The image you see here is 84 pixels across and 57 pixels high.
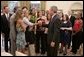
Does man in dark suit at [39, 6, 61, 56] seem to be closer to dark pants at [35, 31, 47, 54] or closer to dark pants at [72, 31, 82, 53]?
dark pants at [35, 31, 47, 54]

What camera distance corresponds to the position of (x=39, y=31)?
6.64 meters

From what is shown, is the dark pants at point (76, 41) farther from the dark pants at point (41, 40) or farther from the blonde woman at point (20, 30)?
the blonde woman at point (20, 30)

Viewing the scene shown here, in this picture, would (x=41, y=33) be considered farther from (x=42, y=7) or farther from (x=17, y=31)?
(x=42, y=7)

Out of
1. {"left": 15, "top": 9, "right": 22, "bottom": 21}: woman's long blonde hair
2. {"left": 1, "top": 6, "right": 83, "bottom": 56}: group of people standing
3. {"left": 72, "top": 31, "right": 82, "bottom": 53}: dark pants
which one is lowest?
{"left": 72, "top": 31, "right": 82, "bottom": 53}: dark pants

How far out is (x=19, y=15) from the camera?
5480mm

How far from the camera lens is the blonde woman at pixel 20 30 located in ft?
17.9

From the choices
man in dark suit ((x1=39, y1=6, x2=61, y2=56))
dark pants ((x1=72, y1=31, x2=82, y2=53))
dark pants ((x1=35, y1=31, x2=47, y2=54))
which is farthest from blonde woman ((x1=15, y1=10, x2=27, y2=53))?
dark pants ((x1=72, y1=31, x2=82, y2=53))

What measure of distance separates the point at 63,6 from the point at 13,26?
12.3 meters

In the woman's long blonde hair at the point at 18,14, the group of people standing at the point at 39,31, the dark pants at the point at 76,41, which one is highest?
the woman's long blonde hair at the point at 18,14

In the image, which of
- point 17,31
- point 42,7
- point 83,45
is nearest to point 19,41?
point 17,31

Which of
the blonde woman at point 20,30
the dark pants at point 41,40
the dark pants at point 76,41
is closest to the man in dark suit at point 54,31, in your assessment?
the blonde woman at point 20,30

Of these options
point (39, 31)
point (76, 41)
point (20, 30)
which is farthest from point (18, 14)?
point (76, 41)

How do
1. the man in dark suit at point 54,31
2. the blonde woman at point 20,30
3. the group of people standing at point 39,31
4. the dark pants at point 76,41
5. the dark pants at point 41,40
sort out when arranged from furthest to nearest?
the dark pants at point 76,41 < the dark pants at point 41,40 < the blonde woman at point 20,30 < the group of people standing at point 39,31 < the man in dark suit at point 54,31

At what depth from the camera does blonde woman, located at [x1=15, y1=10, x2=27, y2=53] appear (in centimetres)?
544
